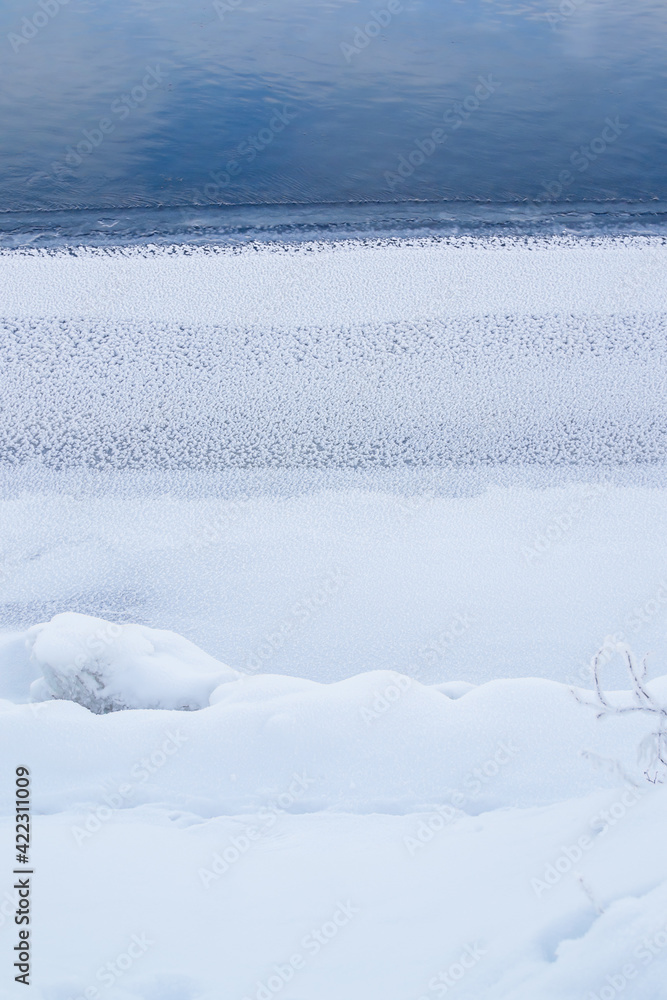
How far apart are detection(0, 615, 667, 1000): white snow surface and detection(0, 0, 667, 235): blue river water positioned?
5.71m

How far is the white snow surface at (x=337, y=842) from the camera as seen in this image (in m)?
2.06

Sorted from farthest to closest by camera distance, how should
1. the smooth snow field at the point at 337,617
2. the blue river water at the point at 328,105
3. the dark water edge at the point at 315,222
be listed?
the blue river water at the point at 328,105 → the dark water edge at the point at 315,222 → the smooth snow field at the point at 337,617

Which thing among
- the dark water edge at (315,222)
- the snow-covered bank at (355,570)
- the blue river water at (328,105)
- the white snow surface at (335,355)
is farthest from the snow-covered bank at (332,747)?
the blue river water at (328,105)

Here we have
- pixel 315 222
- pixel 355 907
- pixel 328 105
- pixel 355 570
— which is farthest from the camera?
pixel 328 105

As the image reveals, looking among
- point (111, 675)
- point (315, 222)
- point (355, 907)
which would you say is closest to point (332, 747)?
point (355, 907)

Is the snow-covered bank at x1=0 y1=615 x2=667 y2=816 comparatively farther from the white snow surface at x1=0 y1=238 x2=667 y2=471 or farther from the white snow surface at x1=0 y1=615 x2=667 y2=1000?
the white snow surface at x1=0 y1=238 x2=667 y2=471

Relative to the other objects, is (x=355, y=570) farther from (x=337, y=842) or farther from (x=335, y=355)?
(x=335, y=355)

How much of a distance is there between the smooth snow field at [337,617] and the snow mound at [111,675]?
0.01 meters

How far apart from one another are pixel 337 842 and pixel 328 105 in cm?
944

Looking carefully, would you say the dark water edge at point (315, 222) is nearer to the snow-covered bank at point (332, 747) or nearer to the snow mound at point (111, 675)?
the snow mound at point (111, 675)

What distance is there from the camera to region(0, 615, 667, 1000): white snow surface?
2061 millimetres

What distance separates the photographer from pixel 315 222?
7.42m

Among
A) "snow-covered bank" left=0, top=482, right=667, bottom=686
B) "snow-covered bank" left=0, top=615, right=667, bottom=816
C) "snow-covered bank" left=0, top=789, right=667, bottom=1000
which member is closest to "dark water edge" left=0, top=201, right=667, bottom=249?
"snow-covered bank" left=0, top=482, right=667, bottom=686

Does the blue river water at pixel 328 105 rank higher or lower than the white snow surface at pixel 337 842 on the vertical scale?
higher
